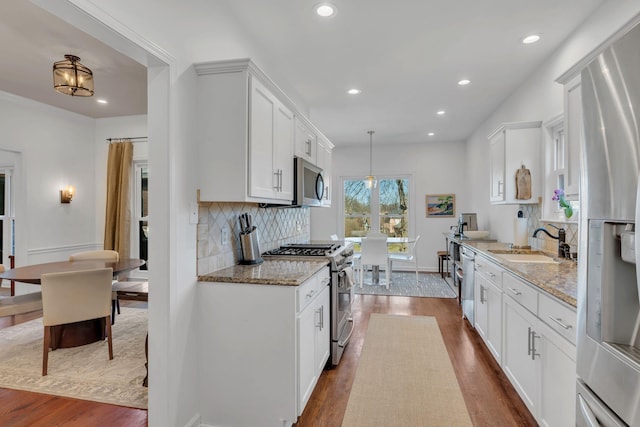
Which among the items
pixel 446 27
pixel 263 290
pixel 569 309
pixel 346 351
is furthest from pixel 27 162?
pixel 569 309

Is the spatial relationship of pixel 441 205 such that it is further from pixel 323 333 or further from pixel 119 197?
pixel 119 197

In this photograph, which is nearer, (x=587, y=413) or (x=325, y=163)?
(x=587, y=413)

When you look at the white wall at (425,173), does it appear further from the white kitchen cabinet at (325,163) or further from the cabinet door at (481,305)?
the cabinet door at (481,305)

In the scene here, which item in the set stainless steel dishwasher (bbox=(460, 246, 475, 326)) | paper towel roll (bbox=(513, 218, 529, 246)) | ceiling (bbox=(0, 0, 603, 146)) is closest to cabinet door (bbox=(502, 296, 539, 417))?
stainless steel dishwasher (bbox=(460, 246, 475, 326))

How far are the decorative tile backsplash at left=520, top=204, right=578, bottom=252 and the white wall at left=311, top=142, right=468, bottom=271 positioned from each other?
125 inches

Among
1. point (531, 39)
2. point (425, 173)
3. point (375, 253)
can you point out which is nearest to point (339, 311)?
point (375, 253)

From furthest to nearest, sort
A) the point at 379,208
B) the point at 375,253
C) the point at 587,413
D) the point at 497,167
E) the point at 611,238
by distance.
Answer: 1. the point at 379,208
2. the point at 375,253
3. the point at 497,167
4. the point at 587,413
5. the point at 611,238

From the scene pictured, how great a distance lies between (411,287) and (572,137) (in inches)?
157

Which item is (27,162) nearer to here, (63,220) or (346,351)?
(63,220)

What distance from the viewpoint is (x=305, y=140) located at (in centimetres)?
323

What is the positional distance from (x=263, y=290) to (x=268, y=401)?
0.64 meters

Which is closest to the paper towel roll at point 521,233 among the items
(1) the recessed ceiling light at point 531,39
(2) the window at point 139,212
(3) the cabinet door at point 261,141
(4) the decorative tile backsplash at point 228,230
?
(1) the recessed ceiling light at point 531,39

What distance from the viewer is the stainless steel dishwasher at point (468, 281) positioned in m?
3.62

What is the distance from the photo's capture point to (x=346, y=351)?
312 centimetres
